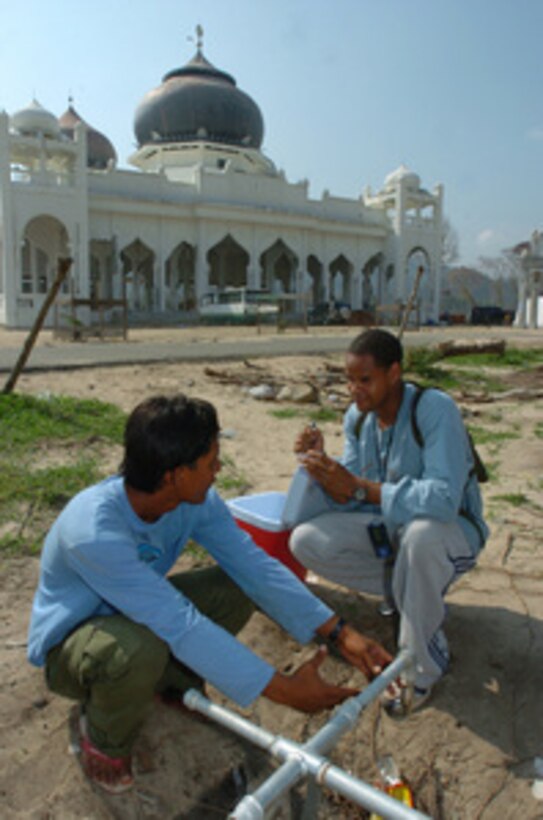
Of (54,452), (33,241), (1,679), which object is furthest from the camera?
(33,241)

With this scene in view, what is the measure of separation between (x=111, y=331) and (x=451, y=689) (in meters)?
16.8

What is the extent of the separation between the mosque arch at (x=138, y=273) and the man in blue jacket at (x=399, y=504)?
93.9 ft

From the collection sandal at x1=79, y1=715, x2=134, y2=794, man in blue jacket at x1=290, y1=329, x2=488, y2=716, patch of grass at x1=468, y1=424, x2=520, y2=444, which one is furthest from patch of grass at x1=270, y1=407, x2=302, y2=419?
sandal at x1=79, y1=715, x2=134, y2=794

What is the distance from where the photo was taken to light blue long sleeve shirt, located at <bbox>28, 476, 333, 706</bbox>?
6.15ft

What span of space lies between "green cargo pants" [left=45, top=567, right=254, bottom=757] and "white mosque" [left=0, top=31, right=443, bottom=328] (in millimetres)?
22223

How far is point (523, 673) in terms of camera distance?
266 cm

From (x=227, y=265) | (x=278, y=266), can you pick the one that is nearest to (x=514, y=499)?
(x=227, y=265)

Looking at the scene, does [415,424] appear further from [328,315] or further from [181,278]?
[181,278]

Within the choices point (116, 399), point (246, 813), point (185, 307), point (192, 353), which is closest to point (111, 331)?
point (192, 353)

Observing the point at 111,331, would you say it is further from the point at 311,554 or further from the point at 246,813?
the point at 246,813

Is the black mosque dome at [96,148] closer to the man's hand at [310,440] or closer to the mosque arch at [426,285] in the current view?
the mosque arch at [426,285]

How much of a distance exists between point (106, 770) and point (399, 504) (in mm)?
1336

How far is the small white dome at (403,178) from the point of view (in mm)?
38094

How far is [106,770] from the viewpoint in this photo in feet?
6.91
